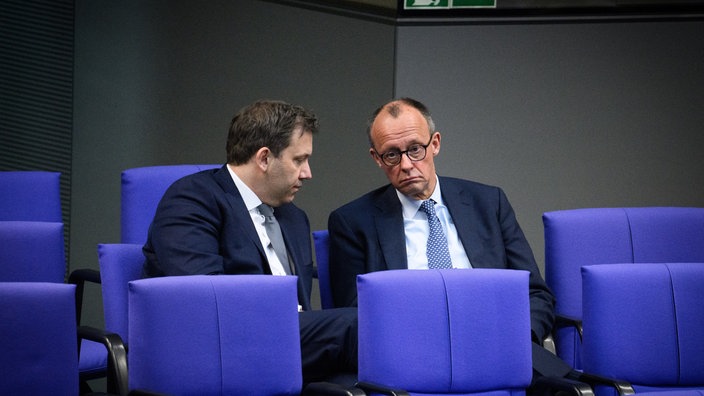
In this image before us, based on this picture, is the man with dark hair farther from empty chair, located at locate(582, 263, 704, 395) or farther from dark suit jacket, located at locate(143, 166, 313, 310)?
empty chair, located at locate(582, 263, 704, 395)

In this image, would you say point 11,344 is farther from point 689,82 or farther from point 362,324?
point 689,82

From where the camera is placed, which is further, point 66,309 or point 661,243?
point 661,243

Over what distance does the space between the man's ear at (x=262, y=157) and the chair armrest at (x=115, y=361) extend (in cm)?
70

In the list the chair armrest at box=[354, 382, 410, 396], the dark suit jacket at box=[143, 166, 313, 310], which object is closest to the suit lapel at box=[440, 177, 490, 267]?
the dark suit jacket at box=[143, 166, 313, 310]

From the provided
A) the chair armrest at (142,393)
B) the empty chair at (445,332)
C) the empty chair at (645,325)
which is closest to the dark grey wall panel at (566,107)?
the empty chair at (645,325)

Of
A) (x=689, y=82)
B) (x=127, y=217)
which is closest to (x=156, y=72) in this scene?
(x=127, y=217)

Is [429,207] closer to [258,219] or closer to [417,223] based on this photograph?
[417,223]

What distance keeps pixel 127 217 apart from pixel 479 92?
2397 mm

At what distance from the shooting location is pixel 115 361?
2.81 m

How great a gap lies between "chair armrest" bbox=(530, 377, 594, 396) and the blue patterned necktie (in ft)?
2.17

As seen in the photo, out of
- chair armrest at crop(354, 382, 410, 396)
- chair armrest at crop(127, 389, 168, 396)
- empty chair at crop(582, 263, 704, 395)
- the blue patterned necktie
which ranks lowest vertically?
chair armrest at crop(354, 382, 410, 396)

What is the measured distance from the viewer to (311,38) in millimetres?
5371

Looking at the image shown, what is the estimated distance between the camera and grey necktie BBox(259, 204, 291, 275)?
3.32 m

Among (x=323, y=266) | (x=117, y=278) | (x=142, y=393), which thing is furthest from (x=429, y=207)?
(x=142, y=393)
